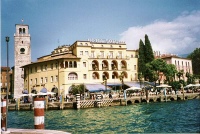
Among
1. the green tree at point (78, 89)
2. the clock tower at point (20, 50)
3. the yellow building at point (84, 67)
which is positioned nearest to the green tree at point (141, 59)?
the yellow building at point (84, 67)

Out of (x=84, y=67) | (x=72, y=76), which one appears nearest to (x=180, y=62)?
(x=84, y=67)

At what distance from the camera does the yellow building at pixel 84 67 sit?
4034 cm

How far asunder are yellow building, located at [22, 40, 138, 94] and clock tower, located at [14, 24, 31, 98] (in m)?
3.17

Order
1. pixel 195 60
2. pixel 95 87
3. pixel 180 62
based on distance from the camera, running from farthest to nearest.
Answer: pixel 195 60, pixel 180 62, pixel 95 87

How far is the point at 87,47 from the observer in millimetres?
42281

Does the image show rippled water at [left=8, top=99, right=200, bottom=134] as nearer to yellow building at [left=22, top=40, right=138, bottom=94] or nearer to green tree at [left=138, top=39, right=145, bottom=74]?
yellow building at [left=22, top=40, right=138, bottom=94]

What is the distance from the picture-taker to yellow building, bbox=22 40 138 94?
4034 centimetres

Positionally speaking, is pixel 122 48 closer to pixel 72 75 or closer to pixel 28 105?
pixel 72 75

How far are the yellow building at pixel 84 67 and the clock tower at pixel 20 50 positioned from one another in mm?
3171

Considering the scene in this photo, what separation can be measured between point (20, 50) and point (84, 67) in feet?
51.5

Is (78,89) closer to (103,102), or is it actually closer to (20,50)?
(103,102)

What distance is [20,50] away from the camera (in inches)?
1930

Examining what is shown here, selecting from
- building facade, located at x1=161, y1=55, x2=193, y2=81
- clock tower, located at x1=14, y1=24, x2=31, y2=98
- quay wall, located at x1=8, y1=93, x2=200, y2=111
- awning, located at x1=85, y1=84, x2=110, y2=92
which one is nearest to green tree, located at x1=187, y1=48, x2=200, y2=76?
building facade, located at x1=161, y1=55, x2=193, y2=81

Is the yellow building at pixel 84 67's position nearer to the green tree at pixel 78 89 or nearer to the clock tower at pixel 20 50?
the green tree at pixel 78 89
